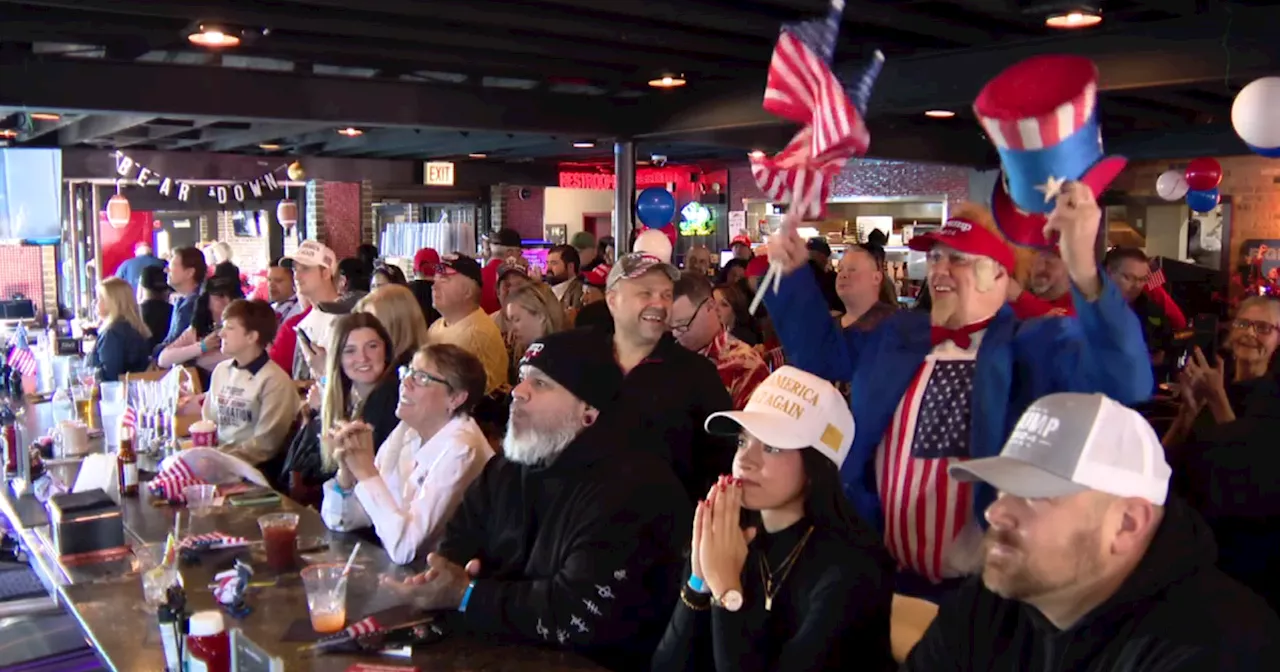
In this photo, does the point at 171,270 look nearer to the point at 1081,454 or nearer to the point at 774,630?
the point at 774,630

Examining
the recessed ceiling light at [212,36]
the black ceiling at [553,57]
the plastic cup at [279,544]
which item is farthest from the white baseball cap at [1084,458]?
the recessed ceiling light at [212,36]

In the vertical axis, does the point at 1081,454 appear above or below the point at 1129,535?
above

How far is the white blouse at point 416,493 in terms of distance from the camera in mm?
2857

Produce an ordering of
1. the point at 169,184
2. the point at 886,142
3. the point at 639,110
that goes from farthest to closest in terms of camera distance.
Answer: the point at 169,184 → the point at 886,142 → the point at 639,110

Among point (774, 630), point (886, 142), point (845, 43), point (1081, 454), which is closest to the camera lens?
point (1081, 454)

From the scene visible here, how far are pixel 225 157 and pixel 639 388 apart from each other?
476 inches

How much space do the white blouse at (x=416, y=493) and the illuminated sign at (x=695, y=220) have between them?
13.1 metres

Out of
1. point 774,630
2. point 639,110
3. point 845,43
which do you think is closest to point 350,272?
point 639,110

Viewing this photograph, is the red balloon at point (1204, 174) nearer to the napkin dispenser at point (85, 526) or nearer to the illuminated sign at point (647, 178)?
the napkin dispenser at point (85, 526)

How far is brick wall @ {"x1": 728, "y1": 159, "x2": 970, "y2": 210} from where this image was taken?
1345cm

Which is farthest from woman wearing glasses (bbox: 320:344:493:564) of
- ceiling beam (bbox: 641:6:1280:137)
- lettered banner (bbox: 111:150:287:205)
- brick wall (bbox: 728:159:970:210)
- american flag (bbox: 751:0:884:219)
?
lettered banner (bbox: 111:150:287:205)

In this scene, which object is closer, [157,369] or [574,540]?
[574,540]

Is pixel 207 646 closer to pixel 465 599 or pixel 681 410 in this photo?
pixel 465 599

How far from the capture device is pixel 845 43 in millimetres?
5656
